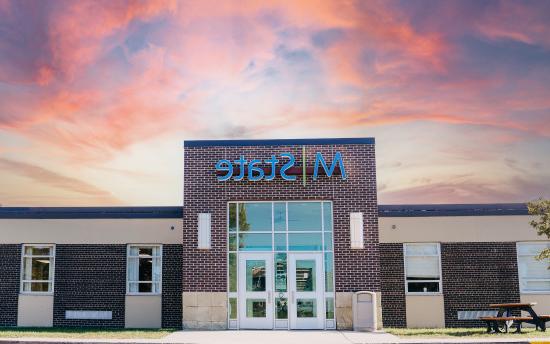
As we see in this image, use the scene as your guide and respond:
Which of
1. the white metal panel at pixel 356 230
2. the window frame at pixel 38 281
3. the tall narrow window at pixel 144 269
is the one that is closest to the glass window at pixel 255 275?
the white metal panel at pixel 356 230

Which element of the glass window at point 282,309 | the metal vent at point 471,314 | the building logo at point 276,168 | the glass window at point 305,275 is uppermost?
the building logo at point 276,168

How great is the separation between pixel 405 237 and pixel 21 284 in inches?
561

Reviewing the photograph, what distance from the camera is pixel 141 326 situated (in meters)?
22.4

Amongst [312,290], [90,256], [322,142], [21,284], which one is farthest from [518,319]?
[21,284]

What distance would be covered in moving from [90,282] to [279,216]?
8.13 meters

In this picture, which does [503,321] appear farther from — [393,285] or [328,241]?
[328,241]

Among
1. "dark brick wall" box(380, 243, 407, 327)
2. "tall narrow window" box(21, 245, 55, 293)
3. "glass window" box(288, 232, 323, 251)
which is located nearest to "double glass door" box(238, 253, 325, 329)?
"glass window" box(288, 232, 323, 251)

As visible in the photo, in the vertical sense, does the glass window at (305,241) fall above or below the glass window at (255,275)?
above

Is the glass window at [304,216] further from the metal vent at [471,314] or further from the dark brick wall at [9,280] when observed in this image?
the dark brick wall at [9,280]

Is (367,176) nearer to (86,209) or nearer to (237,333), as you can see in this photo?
(237,333)

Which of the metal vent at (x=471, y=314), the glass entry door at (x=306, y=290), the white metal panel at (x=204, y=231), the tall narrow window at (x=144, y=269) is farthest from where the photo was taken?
the tall narrow window at (x=144, y=269)

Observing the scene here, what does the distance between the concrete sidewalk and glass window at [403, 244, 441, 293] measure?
190 inches

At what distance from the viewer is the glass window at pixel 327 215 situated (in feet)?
63.6

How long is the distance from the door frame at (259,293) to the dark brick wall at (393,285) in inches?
204
